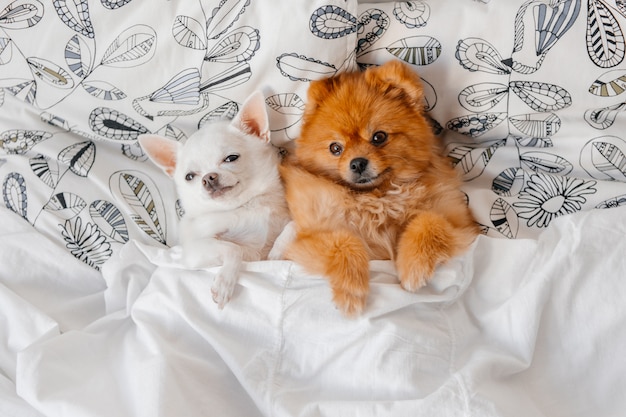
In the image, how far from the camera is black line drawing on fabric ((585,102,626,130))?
4.91 ft

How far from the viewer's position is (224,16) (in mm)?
1517

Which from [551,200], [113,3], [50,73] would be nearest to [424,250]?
[551,200]

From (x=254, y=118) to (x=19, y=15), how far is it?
72 cm

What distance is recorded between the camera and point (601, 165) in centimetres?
152

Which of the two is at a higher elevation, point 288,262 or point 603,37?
point 603,37

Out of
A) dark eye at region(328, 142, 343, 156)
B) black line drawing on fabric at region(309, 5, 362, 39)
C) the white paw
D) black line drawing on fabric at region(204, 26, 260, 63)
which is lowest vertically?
the white paw

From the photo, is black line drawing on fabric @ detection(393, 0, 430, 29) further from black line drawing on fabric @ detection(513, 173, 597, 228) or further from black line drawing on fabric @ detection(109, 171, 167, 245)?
black line drawing on fabric @ detection(109, 171, 167, 245)

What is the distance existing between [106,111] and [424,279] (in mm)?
1044

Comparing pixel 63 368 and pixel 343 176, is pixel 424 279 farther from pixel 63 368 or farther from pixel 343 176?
pixel 63 368

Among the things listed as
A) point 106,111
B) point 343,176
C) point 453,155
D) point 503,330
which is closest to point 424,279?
point 503,330

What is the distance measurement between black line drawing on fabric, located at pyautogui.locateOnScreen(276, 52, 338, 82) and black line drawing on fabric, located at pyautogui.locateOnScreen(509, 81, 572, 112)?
0.50 metres

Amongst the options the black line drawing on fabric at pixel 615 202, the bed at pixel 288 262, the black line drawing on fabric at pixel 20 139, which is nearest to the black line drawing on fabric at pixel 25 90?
the bed at pixel 288 262

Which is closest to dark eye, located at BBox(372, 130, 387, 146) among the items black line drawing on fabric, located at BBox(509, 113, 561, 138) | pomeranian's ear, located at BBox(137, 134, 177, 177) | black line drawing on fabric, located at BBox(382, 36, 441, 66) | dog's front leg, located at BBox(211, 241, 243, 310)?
black line drawing on fabric, located at BBox(382, 36, 441, 66)

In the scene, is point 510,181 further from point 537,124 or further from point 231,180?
point 231,180
